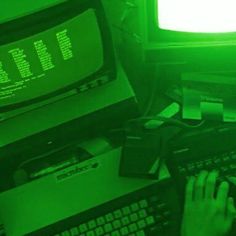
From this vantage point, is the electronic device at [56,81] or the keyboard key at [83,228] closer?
the electronic device at [56,81]

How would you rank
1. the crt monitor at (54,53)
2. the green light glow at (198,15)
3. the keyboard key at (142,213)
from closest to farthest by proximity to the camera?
the crt monitor at (54,53) < the green light glow at (198,15) < the keyboard key at (142,213)

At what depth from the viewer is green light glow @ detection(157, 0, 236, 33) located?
3.08ft

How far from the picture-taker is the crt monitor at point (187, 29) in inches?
37.2

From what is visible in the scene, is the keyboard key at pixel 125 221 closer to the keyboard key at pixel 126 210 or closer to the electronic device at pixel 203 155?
the keyboard key at pixel 126 210

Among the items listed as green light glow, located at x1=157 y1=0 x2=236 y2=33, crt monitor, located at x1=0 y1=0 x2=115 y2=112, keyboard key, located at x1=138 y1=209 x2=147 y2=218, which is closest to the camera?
crt monitor, located at x1=0 y1=0 x2=115 y2=112

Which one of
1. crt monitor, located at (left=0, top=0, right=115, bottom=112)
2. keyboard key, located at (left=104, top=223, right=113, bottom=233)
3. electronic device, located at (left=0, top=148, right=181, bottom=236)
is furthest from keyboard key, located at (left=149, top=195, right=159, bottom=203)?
crt monitor, located at (left=0, top=0, right=115, bottom=112)

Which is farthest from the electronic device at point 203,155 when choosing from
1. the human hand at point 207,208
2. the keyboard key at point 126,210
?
the keyboard key at point 126,210

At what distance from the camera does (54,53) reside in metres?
0.89

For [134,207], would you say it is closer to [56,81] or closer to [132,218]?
[132,218]

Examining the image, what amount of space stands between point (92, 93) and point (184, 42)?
229 mm

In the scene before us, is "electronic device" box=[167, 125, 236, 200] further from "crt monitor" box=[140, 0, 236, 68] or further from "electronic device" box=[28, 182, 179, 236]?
"crt monitor" box=[140, 0, 236, 68]

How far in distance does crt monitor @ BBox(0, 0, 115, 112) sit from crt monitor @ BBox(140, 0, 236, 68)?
105 mm

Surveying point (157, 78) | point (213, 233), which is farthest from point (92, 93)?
point (213, 233)

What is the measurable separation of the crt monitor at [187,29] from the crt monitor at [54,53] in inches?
4.1
